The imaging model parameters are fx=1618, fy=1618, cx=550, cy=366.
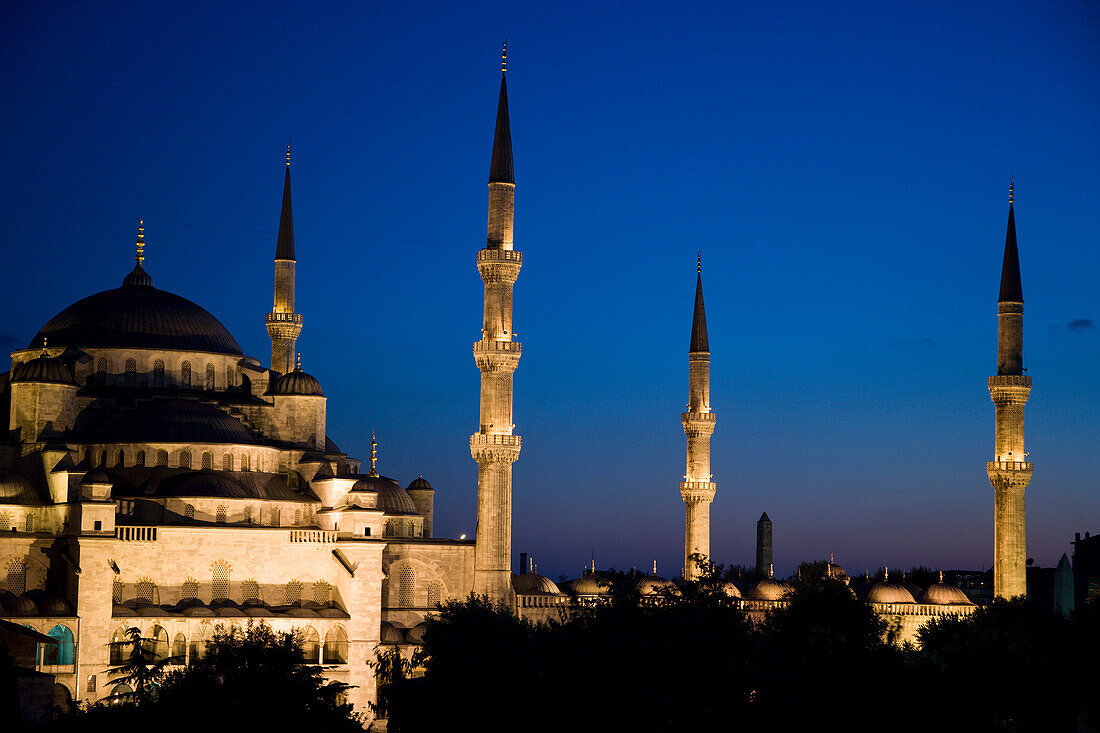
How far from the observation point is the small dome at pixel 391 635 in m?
43.0

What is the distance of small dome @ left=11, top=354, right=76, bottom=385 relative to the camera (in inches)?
1759

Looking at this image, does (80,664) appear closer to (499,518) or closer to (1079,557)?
(499,518)

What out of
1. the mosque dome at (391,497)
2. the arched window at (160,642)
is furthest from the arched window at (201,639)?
the mosque dome at (391,497)

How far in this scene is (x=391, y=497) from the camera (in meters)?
49.5

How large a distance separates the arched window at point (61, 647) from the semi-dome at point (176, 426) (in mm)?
6733

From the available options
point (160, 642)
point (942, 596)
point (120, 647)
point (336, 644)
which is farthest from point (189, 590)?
point (942, 596)

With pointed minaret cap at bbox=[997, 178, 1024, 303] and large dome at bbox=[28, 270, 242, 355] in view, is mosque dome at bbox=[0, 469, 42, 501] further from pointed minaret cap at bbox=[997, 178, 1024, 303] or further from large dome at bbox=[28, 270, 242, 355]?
pointed minaret cap at bbox=[997, 178, 1024, 303]

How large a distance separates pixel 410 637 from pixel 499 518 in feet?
13.1

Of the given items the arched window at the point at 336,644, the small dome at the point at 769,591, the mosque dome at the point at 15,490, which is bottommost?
the arched window at the point at 336,644

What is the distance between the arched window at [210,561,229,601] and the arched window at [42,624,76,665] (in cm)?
395

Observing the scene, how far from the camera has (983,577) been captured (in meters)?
81.2

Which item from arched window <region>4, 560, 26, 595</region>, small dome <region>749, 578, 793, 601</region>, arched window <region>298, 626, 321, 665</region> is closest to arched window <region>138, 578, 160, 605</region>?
arched window <region>4, 560, 26, 595</region>

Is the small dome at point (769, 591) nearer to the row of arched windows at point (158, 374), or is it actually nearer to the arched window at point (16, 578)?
the row of arched windows at point (158, 374)

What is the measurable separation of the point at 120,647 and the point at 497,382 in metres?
12.0
